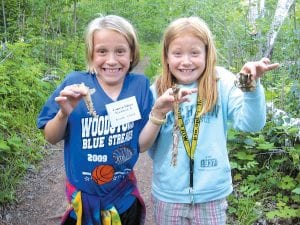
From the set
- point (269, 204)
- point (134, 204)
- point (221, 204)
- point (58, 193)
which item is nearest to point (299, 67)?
point (269, 204)

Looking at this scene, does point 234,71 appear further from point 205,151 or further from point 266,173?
point 205,151

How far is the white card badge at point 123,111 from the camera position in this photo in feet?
6.88

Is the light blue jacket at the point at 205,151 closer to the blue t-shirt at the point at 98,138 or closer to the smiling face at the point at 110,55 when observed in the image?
the blue t-shirt at the point at 98,138

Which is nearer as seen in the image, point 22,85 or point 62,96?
point 62,96

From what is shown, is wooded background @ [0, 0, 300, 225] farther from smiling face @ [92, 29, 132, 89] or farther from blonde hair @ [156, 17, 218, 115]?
smiling face @ [92, 29, 132, 89]

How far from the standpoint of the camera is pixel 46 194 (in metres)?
4.33

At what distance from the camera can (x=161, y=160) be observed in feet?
7.38

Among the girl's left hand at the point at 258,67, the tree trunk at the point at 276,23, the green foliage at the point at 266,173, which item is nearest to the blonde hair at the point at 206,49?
the girl's left hand at the point at 258,67

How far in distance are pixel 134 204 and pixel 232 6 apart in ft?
22.3

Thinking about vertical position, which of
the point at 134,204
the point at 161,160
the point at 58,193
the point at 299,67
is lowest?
the point at 58,193

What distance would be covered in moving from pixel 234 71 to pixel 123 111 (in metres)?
3.62

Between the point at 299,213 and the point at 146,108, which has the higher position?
the point at 146,108

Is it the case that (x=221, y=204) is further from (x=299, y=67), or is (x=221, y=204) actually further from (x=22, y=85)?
(x=22, y=85)

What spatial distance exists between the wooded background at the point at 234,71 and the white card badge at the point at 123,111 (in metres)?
1.95
